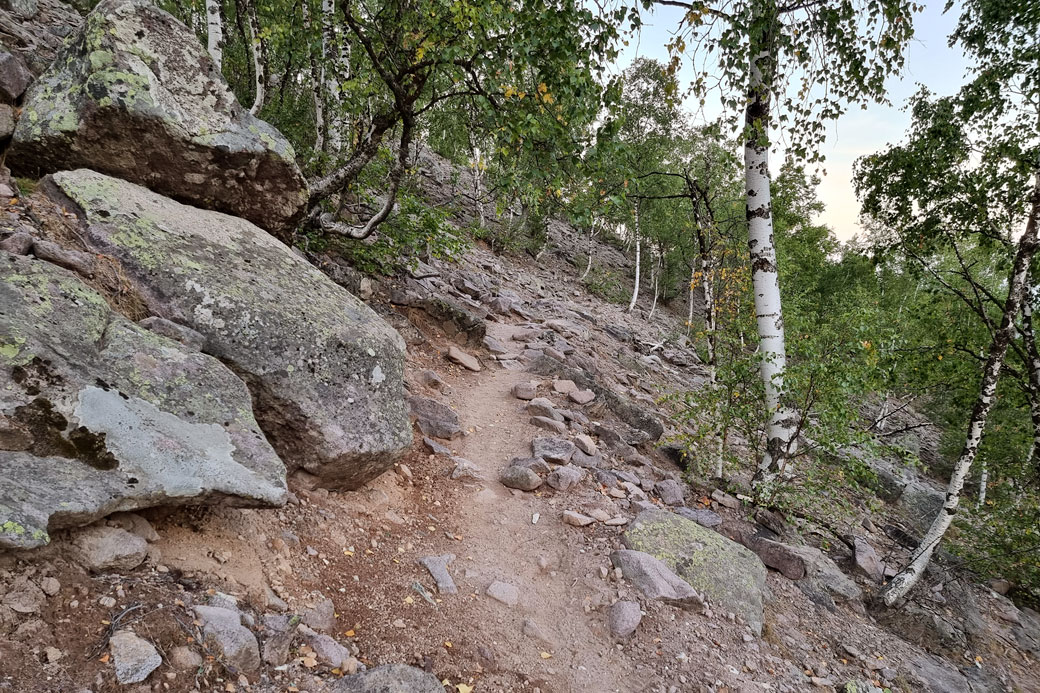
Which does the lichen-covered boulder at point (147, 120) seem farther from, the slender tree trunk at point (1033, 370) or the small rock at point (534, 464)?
the slender tree trunk at point (1033, 370)

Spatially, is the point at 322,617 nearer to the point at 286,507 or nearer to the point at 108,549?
the point at 286,507

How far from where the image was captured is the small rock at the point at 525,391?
387 inches

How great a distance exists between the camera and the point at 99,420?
3342 millimetres

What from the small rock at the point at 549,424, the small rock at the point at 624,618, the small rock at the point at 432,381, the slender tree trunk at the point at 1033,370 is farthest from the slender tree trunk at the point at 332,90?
the slender tree trunk at the point at 1033,370

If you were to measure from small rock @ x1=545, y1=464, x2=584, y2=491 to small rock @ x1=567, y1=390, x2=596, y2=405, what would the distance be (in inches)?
120

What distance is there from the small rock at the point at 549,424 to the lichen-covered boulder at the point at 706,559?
2.52 metres

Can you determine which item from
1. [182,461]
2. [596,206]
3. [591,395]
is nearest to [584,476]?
[591,395]

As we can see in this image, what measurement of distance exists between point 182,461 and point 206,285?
2.33m

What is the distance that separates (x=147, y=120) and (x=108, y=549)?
5097 mm

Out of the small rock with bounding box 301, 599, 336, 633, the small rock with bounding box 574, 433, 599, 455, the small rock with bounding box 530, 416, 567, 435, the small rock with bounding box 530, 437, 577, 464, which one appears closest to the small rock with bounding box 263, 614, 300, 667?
the small rock with bounding box 301, 599, 336, 633

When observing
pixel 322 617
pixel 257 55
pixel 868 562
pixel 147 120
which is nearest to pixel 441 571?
pixel 322 617

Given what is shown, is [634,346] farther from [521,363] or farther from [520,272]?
[521,363]

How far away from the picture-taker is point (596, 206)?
290 inches

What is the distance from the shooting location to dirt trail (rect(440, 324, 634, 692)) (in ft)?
14.6
